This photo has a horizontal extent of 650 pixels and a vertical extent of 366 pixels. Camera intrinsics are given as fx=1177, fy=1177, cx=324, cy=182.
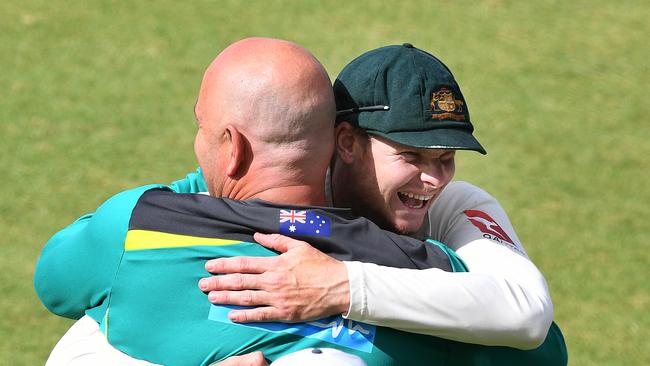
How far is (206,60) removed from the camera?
7887 mm

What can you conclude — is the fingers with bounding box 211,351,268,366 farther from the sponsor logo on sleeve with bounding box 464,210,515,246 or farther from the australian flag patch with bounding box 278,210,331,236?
the sponsor logo on sleeve with bounding box 464,210,515,246

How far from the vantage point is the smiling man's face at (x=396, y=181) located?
3189 millimetres

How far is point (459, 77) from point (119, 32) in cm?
238

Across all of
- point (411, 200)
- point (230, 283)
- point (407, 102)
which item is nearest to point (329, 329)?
point (230, 283)

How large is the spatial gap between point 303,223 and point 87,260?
0.55 metres

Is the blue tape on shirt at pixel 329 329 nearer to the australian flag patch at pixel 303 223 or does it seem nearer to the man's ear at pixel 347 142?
the australian flag patch at pixel 303 223

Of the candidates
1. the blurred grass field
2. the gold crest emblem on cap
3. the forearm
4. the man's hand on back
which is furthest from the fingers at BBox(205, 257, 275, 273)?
the blurred grass field

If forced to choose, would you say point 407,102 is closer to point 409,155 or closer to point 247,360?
point 409,155

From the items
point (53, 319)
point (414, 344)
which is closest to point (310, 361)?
point (414, 344)

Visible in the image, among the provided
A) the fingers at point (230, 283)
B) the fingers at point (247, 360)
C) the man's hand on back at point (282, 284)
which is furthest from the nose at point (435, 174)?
the fingers at point (247, 360)

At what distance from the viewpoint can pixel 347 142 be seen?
129 inches

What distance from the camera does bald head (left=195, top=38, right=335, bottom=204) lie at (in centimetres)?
296

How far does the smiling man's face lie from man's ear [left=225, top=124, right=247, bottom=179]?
0.41m

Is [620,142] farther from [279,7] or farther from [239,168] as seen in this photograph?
[239,168]
